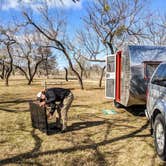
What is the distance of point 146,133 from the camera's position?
271 inches

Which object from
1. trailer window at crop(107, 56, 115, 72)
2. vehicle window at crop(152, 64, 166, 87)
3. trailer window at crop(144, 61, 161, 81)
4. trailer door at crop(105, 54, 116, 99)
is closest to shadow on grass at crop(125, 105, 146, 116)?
trailer door at crop(105, 54, 116, 99)

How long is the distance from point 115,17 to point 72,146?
55.8ft

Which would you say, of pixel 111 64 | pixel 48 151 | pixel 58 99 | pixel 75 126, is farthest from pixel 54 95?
pixel 111 64

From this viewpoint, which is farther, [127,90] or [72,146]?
[127,90]

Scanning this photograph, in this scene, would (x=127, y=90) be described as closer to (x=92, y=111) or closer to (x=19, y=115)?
(x=92, y=111)

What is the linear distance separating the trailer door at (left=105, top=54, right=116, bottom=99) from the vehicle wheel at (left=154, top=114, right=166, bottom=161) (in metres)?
5.83

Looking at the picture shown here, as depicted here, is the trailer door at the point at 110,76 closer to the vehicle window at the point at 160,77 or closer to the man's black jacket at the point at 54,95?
the man's black jacket at the point at 54,95

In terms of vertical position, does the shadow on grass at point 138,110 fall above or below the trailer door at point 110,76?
below

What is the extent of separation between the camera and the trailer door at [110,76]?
36.6 feet

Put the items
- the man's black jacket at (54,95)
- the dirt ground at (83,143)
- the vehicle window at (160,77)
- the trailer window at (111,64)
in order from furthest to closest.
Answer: the trailer window at (111,64) → the man's black jacket at (54,95) → the vehicle window at (160,77) → the dirt ground at (83,143)

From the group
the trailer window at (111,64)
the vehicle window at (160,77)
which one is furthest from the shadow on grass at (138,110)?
the vehicle window at (160,77)

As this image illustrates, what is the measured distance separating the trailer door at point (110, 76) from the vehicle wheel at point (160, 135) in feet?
19.1

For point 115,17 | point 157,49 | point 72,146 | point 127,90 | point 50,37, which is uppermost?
point 115,17

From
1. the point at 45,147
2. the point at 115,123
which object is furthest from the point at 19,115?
the point at 45,147
